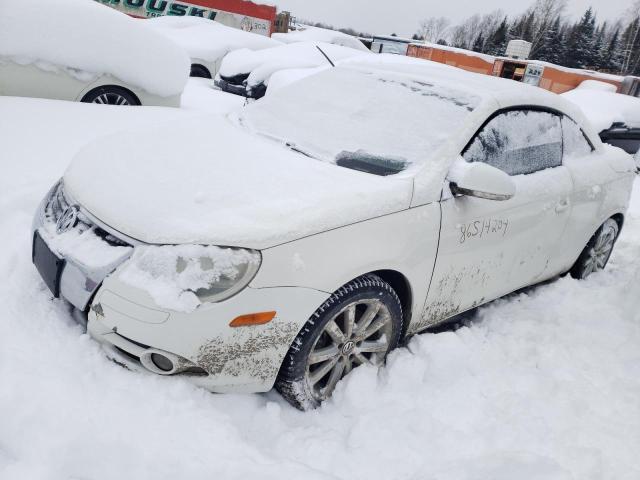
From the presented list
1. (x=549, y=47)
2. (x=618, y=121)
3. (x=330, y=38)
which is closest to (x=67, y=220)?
(x=618, y=121)

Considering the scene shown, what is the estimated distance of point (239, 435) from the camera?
211 centimetres

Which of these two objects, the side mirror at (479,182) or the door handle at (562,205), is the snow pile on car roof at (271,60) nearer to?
the door handle at (562,205)

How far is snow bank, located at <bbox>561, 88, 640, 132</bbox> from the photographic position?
32.5 ft

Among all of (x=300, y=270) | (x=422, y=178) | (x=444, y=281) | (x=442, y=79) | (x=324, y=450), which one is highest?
(x=442, y=79)

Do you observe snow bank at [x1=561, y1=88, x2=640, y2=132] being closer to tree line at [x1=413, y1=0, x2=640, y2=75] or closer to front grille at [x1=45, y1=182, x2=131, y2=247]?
front grille at [x1=45, y1=182, x2=131, y2=247]

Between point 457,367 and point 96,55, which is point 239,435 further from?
point 96,55

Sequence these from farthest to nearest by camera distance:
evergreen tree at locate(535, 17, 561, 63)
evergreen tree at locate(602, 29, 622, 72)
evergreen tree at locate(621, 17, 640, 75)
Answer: evergreen tree at locate(535, 17, 561, 63), evergreen tree at locate(602, 29, 622, 72), evergreen tree at locate(621, 17, 640, 75)

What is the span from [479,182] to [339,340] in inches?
40.6

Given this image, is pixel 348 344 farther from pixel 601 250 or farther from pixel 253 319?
pixel 601 250

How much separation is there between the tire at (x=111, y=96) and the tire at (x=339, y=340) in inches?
183

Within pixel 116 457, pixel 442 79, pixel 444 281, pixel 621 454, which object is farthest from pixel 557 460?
pixel 442 79

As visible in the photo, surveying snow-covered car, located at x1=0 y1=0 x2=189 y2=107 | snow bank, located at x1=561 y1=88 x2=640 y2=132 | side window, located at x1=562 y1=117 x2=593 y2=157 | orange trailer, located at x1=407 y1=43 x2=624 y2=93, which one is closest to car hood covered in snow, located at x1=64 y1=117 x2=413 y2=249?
side window, located at x1=562 y1=117 x2=593 y2=157

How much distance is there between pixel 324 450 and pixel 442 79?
7.32 feet

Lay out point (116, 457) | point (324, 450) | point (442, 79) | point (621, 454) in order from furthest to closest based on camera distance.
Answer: point (442, 79) → point (621, 454) → point (324, 450) → point (116, 457)
